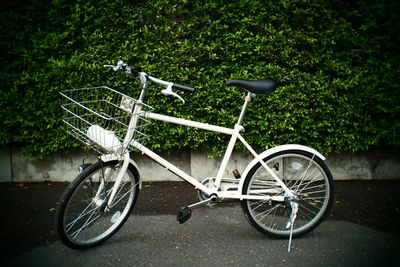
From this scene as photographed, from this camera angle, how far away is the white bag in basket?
257 cm

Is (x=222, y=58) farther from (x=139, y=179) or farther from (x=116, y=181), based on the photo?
(x=116, y=181)

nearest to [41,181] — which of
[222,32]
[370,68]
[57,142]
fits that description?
[57,142]

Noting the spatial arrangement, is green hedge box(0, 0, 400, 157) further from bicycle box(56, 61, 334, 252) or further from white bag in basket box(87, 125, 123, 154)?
white bag in basket box(87, 125, 123, 154)

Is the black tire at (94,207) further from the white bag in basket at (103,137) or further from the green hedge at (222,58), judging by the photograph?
the green hedge at (222,58)

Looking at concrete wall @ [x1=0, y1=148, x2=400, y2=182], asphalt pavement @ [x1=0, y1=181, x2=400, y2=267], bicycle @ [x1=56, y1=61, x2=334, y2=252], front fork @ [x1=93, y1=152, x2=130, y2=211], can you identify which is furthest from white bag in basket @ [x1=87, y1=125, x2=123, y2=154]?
concrete wall @ [x1=0, y1=148, x2=400, y2=182]

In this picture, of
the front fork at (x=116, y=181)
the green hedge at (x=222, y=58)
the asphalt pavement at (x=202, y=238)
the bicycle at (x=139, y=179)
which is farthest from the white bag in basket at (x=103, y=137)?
the green hedge at (x=222, y=58)

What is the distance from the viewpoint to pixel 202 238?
3316 millimetres

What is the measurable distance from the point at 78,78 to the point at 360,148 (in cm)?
424

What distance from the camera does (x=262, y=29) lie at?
4.18m

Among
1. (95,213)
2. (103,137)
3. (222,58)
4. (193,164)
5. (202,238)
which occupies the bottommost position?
(202,238)

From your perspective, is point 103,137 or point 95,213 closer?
point 103,137

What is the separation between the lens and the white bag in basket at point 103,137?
2574 mm

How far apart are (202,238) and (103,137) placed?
5.21ft

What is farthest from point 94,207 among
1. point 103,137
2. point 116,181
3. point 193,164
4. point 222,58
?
point 222,58
